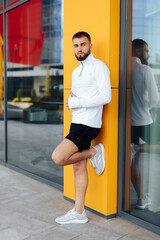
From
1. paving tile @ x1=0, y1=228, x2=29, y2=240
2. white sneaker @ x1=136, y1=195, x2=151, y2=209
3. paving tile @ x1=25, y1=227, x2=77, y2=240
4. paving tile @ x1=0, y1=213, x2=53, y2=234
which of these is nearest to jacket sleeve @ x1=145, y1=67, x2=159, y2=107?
white sneaker @ x1=136, y1=195, x2=151, y2=209

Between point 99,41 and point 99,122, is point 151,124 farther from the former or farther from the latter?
point 99,41

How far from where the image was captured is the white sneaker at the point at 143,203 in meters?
3.02

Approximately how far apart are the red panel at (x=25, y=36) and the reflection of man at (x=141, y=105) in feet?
10.7

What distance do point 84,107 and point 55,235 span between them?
1.22 m

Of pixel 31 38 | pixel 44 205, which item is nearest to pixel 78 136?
pixel 44 205

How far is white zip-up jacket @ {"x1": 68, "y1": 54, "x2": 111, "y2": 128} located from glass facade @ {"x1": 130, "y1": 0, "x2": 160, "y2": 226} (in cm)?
37

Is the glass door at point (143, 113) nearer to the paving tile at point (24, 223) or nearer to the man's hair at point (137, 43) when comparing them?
the man's hair at point (137, 43)

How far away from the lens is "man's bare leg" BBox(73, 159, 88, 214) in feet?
10.1

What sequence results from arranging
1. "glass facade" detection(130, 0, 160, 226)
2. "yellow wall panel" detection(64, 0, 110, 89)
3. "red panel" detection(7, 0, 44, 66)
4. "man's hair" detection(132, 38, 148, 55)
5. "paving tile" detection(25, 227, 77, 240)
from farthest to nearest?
"red panel" detection(7, 0, 44, 66)
"yellow wall panel" detection(64, 0, 110, 89)
"man's hair" detection(132, 38, 148, 55)
"glass facade" detection(130, 0, 160, 226)
"paving tile" detection(25, 227, 77, 240)

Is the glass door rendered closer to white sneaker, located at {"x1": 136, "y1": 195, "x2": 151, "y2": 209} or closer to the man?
white sneaker, located at {"x1": 136, "y1": 195, "x2": 151, "y2": 209}

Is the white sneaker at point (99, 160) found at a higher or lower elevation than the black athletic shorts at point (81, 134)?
lower

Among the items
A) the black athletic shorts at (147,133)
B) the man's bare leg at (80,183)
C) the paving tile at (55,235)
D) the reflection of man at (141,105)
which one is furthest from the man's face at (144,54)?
the paving tile at (55,235)

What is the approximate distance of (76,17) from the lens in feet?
11.2

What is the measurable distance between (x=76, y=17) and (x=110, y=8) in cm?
56
